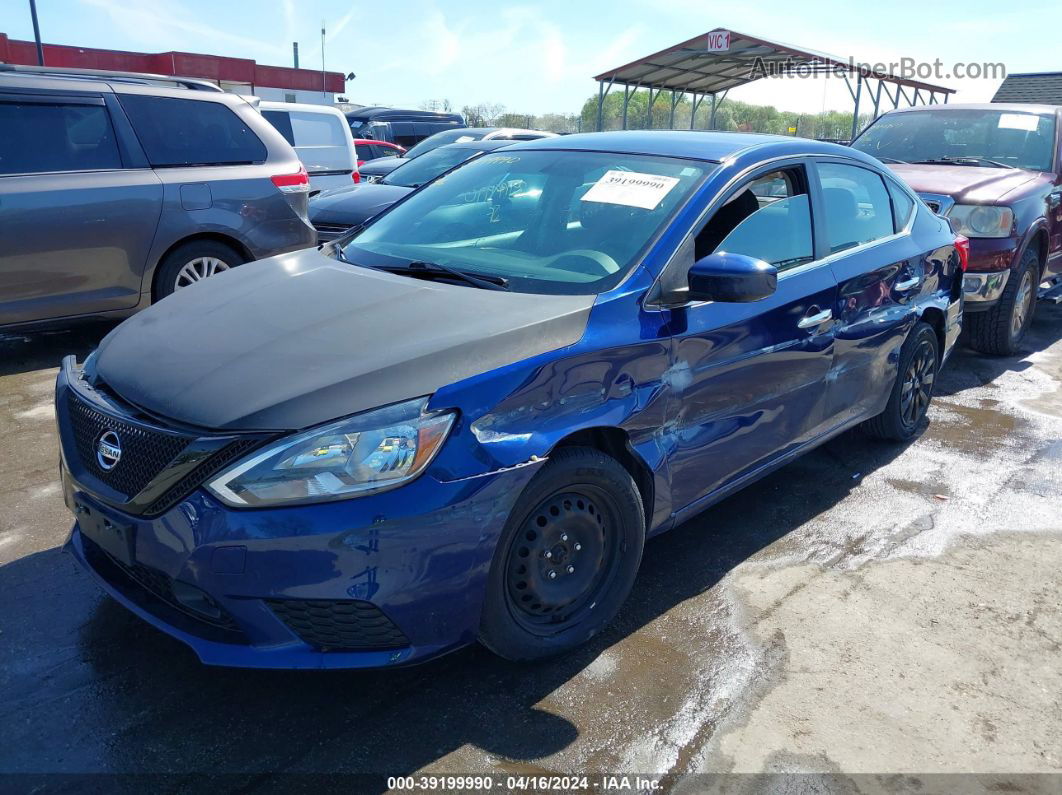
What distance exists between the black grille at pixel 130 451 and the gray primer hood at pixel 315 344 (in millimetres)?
74

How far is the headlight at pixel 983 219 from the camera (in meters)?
6.63

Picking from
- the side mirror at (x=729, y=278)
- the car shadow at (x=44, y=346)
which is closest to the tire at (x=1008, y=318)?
the side mirror at (x=729, y=278)

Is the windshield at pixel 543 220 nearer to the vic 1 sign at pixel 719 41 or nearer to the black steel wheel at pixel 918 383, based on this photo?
the black steel wheel at pixel 918 383

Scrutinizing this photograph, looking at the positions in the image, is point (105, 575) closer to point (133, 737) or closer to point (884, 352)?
point (133, 737)

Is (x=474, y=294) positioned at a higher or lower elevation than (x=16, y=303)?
higher

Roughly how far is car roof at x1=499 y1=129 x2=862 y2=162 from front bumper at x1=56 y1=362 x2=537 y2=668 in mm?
1735

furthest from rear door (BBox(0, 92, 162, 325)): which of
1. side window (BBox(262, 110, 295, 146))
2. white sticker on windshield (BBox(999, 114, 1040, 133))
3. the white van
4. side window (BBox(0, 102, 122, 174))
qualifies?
white sticker on windshield (BBox(999, 114, 1040, 133))

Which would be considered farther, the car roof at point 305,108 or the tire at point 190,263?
the car roof at point 305,108

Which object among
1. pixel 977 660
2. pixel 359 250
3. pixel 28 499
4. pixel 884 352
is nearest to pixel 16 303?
pixel 28 499

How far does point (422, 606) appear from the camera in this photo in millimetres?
2418

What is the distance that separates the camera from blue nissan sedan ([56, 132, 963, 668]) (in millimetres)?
2342

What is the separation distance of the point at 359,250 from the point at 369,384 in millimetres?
→ 1403

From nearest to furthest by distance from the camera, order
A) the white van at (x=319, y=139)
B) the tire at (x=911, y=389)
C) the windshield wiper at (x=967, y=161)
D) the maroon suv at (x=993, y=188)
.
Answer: the tire at (x=911, y=389) < the maroon suv at (x=993, y=188) < the windshield wiper at (x=967, y=161) < the white van at (x=319, y=139)

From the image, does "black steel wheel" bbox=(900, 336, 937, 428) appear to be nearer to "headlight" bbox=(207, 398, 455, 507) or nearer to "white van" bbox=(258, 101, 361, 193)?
"headlight" bbox=(207, 398, 455, 507)
